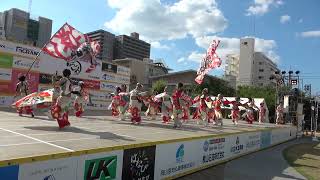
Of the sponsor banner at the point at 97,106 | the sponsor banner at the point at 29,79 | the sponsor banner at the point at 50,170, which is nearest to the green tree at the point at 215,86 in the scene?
the sponsor banner at the point at 97,106

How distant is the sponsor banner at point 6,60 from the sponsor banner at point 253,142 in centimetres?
1262

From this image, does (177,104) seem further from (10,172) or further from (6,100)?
(6,100)

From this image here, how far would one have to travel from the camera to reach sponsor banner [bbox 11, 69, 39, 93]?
19969 mm

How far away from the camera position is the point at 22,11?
71.4 m

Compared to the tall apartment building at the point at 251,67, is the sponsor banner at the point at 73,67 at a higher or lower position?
lower

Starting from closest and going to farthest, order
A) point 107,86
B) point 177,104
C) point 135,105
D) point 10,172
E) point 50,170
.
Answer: point 10,172 < point 50,170 < point 177,104 < point 135,105 < point 107,86

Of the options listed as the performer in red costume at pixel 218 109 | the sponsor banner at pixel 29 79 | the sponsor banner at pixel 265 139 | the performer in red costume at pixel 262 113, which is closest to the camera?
the performer in red costume at pixel 218 109

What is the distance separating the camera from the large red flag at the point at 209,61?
15461mm

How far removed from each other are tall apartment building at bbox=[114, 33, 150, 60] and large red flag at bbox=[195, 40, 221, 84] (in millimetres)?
88082

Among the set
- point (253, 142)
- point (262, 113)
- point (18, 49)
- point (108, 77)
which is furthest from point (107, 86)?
point (253, 142)

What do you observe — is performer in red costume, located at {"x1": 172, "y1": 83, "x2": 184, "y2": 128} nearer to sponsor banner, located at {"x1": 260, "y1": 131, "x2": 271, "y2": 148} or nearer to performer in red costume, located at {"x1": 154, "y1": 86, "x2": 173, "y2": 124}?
performer in red costume, located at {"x1": 154, "y1": 86, "x2": 173, "y2": 124}

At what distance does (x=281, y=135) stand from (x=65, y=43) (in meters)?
16.6

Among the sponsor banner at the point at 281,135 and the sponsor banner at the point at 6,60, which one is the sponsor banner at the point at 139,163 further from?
the sponsor banner at the point at 6,60

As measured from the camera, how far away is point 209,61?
15.8 m
